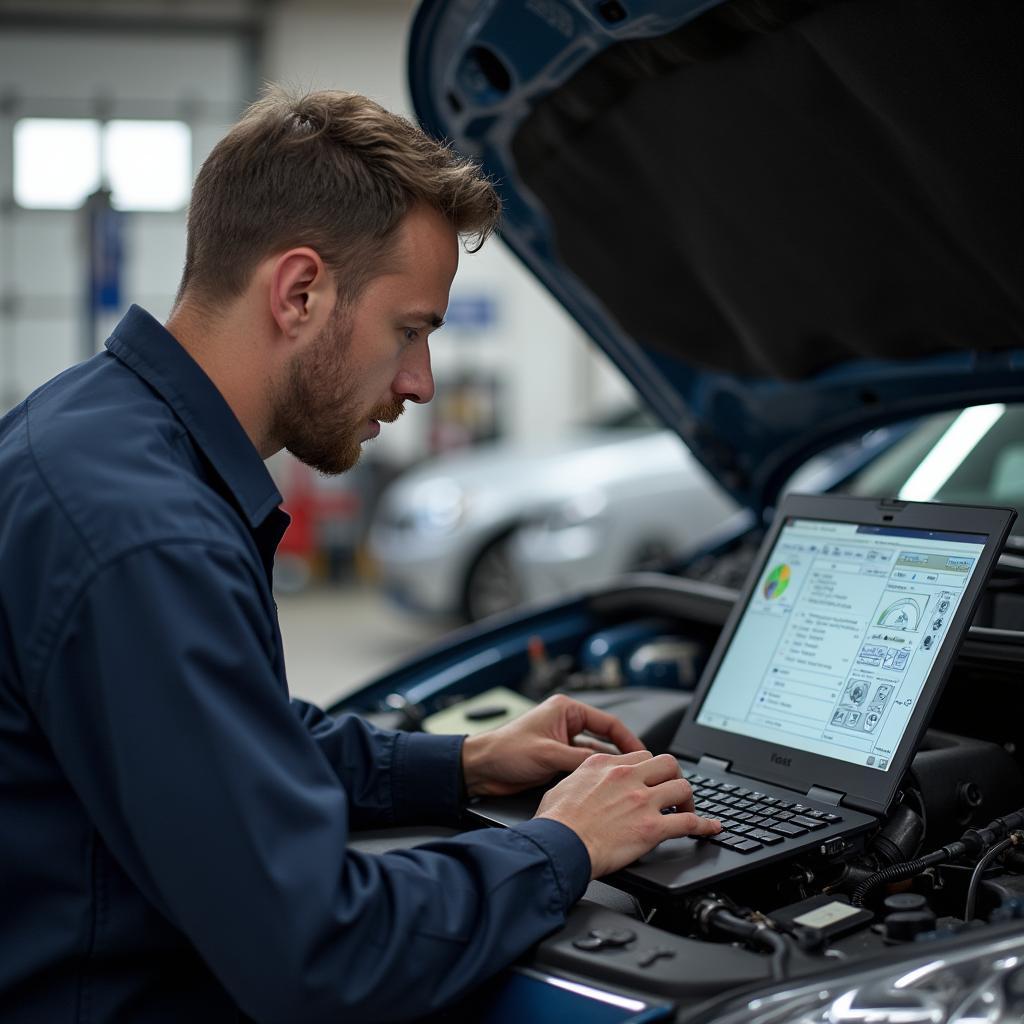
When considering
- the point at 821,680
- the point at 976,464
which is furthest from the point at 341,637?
the point at 821,680

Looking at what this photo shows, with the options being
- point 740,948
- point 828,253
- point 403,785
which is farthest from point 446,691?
point 740,948

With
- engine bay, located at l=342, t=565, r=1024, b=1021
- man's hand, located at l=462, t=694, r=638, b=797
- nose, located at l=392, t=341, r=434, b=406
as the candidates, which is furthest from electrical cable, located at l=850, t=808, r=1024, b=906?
nose, located at l=392, t=341, r=434, b=406

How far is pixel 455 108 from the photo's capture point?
1913mm

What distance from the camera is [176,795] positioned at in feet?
3.22

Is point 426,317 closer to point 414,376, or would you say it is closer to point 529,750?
point 414,376

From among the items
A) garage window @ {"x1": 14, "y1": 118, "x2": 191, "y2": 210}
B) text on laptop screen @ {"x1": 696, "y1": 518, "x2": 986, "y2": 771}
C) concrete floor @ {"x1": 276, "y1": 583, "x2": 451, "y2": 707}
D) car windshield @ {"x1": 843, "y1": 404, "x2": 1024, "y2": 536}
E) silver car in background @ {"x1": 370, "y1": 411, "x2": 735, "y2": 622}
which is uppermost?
garage window @ {"x1": 14, "y1": 118, "x2": 191, "y2": 210}

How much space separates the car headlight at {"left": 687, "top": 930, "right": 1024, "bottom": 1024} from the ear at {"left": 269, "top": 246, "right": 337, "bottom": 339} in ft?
2.41

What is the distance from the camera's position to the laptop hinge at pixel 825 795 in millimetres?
1423

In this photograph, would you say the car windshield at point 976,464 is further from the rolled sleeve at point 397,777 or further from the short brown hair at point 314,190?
the short brown hair at point 314,190

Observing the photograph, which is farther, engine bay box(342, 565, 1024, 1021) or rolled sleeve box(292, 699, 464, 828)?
rolled sleeve box(292, 699, 464, 828)

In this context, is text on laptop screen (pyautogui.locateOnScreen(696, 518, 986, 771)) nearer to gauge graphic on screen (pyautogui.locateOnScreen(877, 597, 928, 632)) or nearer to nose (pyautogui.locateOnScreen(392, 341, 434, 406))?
gauge graphic on screen (pyautogui.locateOnScreen(877, 597, 928, 632))

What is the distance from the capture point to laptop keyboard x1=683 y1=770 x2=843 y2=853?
1329 millimetres

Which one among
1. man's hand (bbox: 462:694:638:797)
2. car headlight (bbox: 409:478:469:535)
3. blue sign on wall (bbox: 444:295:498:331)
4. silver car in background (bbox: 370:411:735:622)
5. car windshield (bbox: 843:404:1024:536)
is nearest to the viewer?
man's hand (bbox: 462:694:638:797)

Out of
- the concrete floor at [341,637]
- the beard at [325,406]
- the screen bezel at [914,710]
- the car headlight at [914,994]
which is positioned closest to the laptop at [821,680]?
the screen bezel at [914,710]
